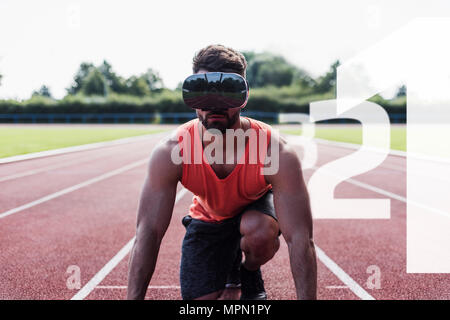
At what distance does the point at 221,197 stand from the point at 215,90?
0.75 meters

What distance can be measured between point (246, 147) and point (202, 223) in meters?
0.73

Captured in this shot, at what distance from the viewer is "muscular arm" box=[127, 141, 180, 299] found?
80.2 inches

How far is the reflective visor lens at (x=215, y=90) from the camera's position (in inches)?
75.1

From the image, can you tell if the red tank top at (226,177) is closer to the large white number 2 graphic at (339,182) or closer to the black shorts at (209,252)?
the black shorts at (209,252)

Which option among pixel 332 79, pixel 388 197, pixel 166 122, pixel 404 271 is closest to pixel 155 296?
pixel 404 271

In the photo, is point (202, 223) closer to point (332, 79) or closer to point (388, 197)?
point (388, 197)

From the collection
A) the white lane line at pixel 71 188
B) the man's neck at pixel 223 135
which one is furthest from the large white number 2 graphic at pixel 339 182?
the white lane line at pixel 71 188

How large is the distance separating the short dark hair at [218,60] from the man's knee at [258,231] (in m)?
0.96

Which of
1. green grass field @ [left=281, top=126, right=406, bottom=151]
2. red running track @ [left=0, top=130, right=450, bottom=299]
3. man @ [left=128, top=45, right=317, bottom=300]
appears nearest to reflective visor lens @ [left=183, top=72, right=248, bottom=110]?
man @ [left=128, top=45, right=317, bottom=300]

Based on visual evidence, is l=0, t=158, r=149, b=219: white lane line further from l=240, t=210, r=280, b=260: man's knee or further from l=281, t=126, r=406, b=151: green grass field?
l=281, t=126, r=406, b=151: green grass field

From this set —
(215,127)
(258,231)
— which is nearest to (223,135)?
(215,127)

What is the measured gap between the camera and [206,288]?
8.62 ft

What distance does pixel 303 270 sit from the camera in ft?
6.70

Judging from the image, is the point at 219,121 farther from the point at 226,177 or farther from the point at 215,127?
the point at 226,177
